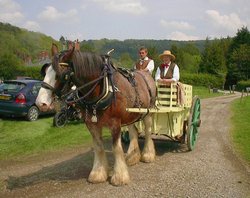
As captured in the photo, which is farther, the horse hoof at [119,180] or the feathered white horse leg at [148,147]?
the feathered white horse leg at [148,147]

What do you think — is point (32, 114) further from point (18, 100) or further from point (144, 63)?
point (144, 63)

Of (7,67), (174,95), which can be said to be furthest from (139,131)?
(7,67)

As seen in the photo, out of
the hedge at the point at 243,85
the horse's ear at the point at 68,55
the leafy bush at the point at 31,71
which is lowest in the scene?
the hedge at the point at 243,85

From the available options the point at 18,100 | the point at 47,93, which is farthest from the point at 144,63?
the point at 18,100

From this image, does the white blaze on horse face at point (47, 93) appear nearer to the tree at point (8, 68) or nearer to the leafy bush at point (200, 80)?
the leafy bush at point (200, 80)

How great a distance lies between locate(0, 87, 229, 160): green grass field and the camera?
9825 millimetres

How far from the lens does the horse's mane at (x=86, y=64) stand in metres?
5.91

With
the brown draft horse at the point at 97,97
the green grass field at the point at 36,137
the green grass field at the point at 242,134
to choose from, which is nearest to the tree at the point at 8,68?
the green grass field at the point at 36,137

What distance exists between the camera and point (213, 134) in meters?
12.1

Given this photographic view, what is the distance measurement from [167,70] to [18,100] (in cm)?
787

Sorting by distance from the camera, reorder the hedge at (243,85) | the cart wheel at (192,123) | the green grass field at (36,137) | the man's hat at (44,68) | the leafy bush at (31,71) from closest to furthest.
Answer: the man's hat at (44,68), the cart wheel at (192,123), the green grass field at (36,137), the leafy bush at (31,71), the hedge at (243,85)

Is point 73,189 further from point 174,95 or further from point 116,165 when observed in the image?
point 174,95

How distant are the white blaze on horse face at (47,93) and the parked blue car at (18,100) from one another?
9374 millimetres

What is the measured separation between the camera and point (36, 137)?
1174cm
